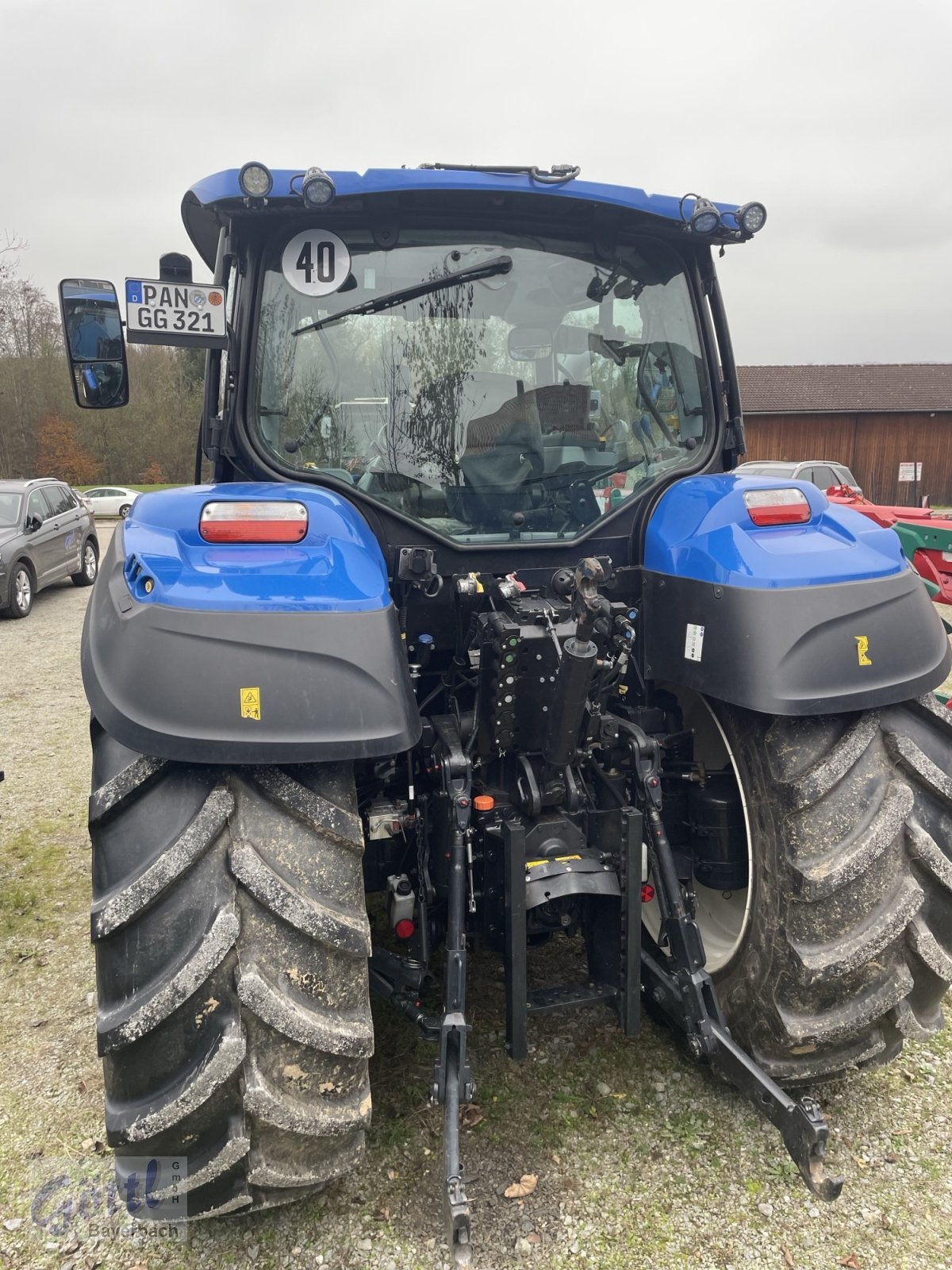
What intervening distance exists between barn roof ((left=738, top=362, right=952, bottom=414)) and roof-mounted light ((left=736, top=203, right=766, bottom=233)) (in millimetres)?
32380

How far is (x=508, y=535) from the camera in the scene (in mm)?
2668

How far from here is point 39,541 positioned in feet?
38.8

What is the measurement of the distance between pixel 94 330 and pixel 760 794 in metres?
2.30

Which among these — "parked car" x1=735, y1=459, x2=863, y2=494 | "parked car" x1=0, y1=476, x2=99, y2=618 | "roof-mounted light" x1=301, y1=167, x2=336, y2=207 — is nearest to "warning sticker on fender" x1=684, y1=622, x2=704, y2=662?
"roof-mounted light" x1=301, y1=167, x2=336, y2=207

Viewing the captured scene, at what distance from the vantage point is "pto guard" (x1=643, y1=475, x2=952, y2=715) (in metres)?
2.10

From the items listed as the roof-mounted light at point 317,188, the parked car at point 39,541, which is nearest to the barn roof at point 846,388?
the parked car at point 39,541

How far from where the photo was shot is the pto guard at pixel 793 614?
2.10m

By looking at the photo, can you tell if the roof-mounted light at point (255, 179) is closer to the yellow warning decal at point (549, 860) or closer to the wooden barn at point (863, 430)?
the yellow warning decal at point (549, 860)

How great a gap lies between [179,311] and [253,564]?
0.95m

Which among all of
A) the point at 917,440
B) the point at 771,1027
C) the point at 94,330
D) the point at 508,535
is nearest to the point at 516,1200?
the point at 771,1027

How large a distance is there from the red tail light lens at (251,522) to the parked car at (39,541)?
1030 cm

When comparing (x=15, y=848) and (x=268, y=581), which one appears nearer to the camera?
(x=268, y=581)

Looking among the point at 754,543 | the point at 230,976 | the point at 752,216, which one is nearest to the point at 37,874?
the point at 230,976

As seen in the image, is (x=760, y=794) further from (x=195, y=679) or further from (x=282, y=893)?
(x=195, y=679)
